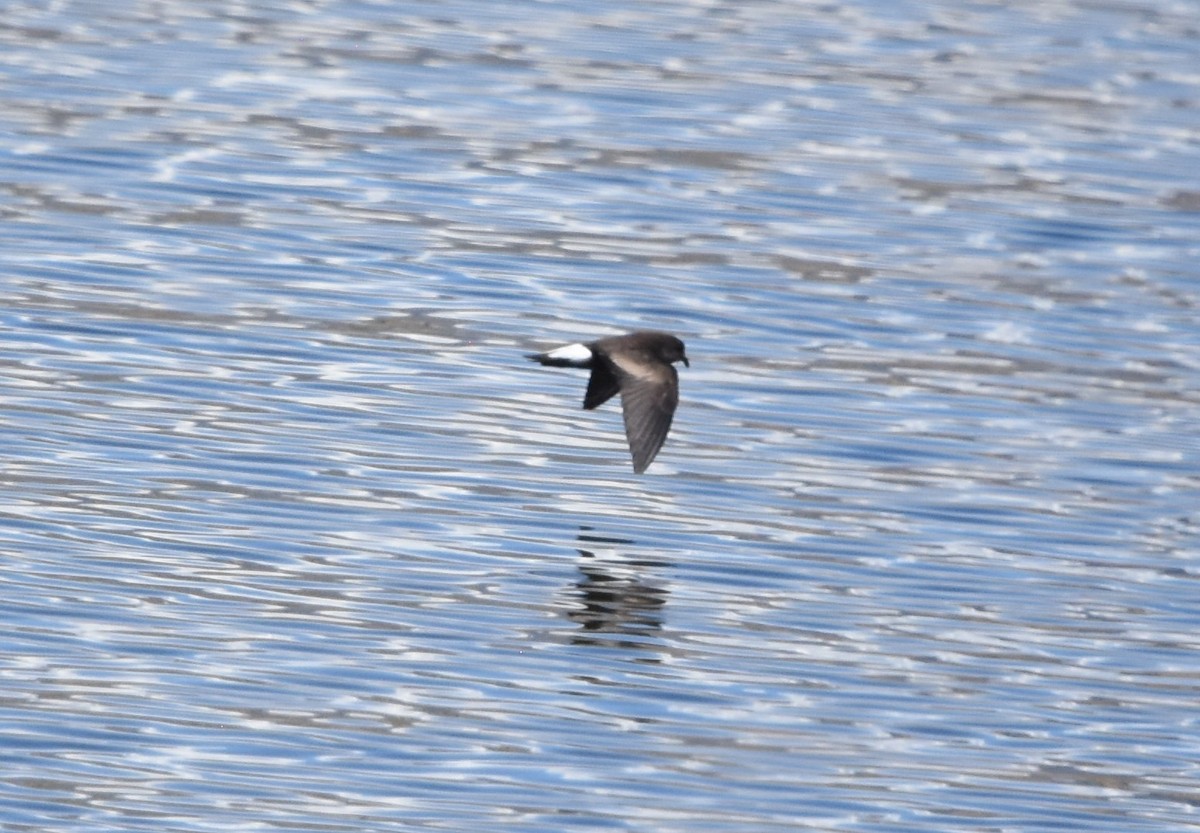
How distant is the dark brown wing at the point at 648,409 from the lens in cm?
1004

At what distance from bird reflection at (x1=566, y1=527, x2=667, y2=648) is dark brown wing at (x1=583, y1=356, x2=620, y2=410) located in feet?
3.44

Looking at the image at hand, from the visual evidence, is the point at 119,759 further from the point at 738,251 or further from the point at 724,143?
the point at 724,143

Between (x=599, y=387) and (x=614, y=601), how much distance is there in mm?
1957

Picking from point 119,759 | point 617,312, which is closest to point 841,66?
point 617,312

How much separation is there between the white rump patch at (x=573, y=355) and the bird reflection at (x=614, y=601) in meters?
0.87

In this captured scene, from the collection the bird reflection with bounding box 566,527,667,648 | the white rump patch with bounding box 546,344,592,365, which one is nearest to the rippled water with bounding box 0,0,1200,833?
the bird reflection with bounding box 566,527,667,648

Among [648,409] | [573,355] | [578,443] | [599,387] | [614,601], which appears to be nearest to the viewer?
[614,601]

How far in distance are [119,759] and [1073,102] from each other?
16.2 meters

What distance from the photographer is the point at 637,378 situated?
34.5 ft

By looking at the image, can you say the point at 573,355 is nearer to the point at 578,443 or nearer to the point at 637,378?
the point at 637,378

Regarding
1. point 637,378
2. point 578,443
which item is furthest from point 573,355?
point 578,443

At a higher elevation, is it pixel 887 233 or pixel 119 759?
pixel 119 759

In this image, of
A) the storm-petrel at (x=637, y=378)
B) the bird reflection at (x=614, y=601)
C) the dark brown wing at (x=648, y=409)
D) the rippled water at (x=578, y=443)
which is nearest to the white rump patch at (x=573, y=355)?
the storm-petrel at (x=637, y=378)

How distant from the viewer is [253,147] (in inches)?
719
